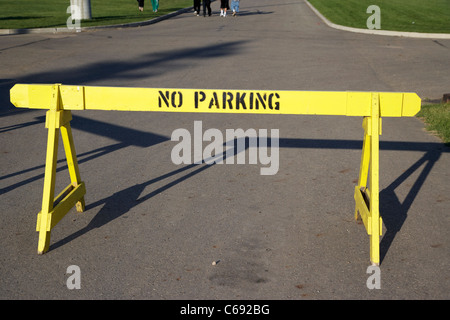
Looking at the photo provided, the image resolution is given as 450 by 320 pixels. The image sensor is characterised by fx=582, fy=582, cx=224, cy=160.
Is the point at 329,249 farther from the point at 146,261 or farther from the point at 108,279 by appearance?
the point at 108,279

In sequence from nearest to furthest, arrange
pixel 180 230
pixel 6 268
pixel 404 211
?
pixel 6 268, pixel 180 230, pixel 404 211

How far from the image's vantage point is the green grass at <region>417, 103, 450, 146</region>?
873 cm

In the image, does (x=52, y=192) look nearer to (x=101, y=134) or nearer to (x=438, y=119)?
(x=101, y=134)

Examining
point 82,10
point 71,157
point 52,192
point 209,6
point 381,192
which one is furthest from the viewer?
point 209,6

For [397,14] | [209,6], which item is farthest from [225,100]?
[397,14]

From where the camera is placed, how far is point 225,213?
5652mm

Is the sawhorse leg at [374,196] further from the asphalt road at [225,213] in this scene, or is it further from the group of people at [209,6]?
the group of people at [209,6]

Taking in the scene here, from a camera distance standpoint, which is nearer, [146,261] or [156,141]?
[146,261]

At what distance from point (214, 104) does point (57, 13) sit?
1016 inches

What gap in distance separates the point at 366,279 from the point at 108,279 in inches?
76.1

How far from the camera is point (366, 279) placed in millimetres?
4355

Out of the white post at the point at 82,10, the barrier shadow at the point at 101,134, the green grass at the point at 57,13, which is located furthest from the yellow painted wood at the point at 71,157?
the white post at the point at 82,10
